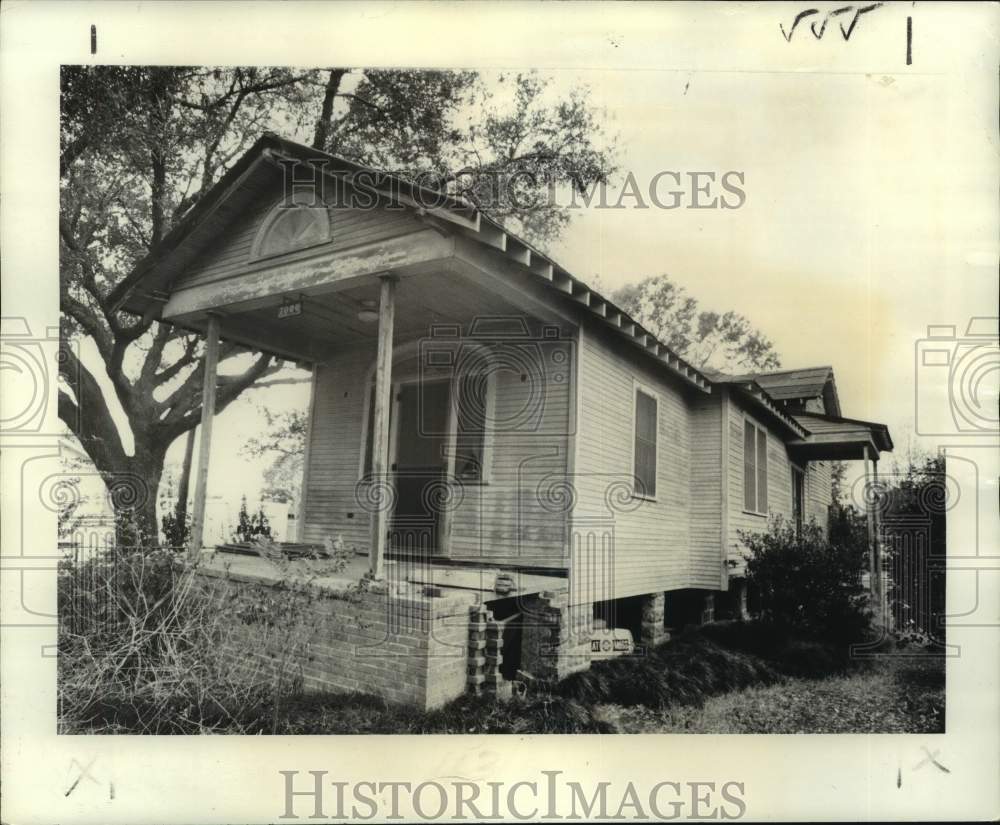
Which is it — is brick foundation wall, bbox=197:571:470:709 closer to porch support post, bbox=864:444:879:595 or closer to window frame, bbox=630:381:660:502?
window frame, bbox=630:381:660:502

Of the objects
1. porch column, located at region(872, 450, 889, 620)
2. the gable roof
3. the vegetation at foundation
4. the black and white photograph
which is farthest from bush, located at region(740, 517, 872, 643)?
the gable roof

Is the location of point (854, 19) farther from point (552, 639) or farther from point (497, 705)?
point (497, 705)

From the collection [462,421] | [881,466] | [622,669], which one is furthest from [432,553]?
[881,466]

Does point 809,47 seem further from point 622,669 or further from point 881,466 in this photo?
point 622,669

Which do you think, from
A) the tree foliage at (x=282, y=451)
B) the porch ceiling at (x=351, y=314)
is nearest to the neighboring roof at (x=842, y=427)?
the porch ceiling at (x=351, y=314)

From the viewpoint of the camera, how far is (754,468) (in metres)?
11.5

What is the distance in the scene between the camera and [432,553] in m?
8.58

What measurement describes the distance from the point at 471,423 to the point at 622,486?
1967mm

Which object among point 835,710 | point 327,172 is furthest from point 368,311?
point 835,710

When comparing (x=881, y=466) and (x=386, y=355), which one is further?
(x=881, y=466)

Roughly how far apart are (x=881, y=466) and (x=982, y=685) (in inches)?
84.3

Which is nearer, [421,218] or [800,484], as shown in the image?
[421,218]

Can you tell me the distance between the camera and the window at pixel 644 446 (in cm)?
907

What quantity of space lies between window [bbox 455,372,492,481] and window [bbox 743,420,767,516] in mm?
4819
